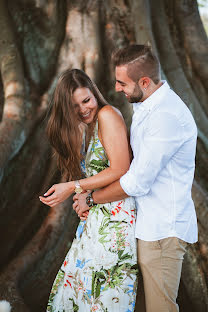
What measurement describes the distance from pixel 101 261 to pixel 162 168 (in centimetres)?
66

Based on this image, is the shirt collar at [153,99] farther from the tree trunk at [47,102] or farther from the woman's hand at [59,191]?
the tree trunk at [47,102]

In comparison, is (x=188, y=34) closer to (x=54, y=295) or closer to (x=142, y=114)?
(x=142, y=114)

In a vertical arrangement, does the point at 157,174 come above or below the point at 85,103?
below

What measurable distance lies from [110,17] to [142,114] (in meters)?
2.45

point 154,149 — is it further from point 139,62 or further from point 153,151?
point 139,62

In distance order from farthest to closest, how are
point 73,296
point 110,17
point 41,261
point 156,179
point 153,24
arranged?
point 153,24
point 110,17
point 41,261
point 73,296
point 156,179

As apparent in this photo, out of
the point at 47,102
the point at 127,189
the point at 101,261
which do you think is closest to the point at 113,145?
the point at 127,189

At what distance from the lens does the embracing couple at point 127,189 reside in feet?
7.31

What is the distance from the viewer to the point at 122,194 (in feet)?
7.77

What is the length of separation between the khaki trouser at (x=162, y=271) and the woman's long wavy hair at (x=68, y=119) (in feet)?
2.39

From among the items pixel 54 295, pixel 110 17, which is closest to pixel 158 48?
pixel 110 17

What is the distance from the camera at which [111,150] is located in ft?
7.78

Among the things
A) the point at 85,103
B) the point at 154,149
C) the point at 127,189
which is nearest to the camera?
the point at 154,149

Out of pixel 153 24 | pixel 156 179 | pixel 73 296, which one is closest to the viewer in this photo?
pixel 156 179
